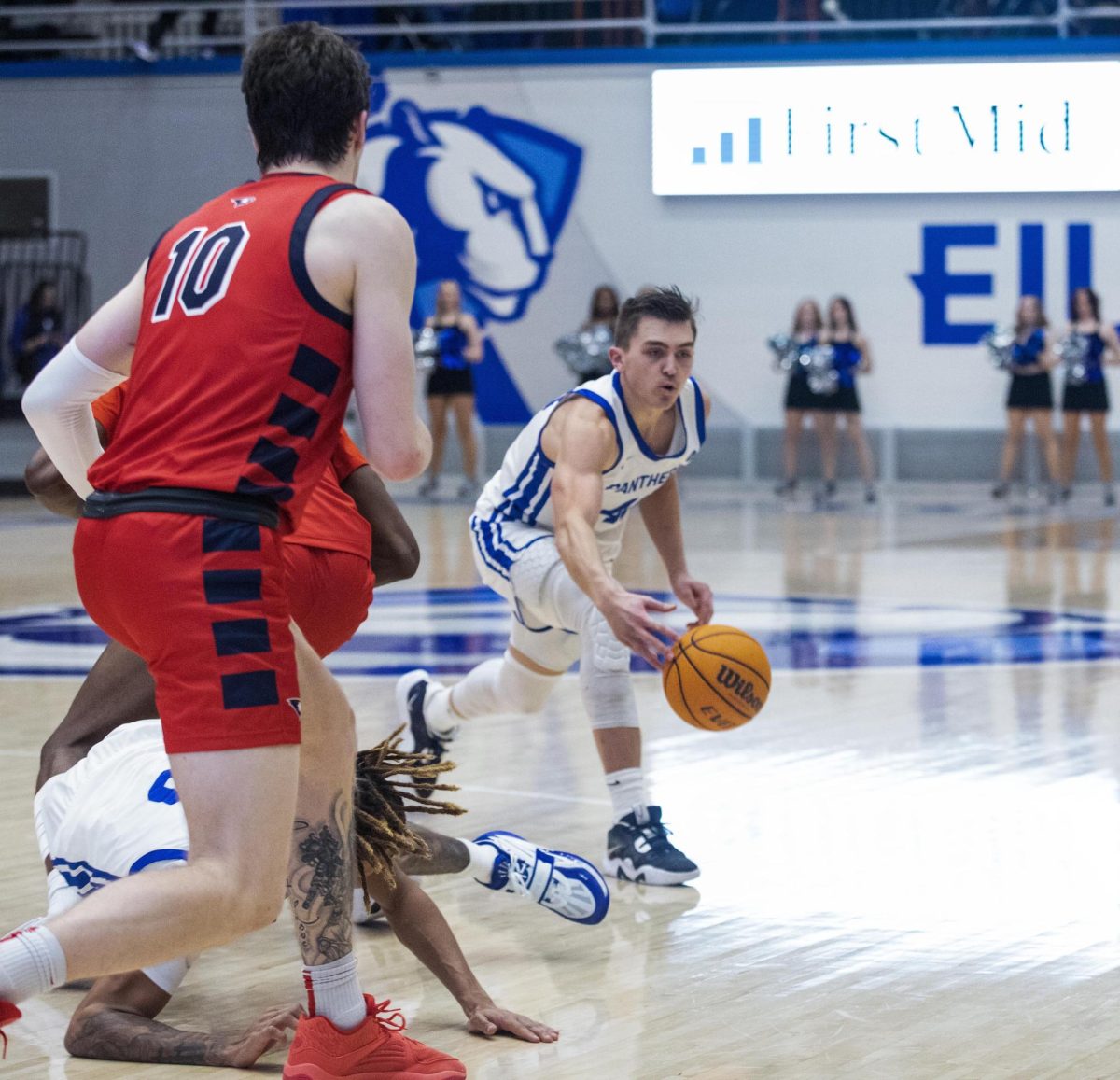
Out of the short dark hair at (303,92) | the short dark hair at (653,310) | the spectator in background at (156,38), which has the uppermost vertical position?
the spectator in background at (156,38)

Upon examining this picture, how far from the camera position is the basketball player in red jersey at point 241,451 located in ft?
8.45

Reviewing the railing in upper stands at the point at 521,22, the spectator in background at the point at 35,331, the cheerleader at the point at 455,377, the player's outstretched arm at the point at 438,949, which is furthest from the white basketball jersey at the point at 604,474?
the railing in upper stands at the point at 521,22

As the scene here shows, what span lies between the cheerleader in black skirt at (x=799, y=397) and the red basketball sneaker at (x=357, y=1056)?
14.2m

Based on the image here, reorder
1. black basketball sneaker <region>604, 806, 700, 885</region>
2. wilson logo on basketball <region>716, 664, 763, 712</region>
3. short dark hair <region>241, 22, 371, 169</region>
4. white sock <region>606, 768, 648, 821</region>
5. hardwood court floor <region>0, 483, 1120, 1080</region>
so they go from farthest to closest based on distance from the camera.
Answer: white sock <region>606, 768, 648, 821</region>, black basketball sneaker <region>604, 806, 700, 885</region>, wilson logo on basketball <region>716, 664, 763, 712</region>, hardwood court floor <region>0, 483, 1120, 1080</region>, short dark hair <region>241, 22, 371, 169</region>

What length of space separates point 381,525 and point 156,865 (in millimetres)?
911

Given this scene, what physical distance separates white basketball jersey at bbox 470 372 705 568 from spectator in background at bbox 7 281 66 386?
1257 cm

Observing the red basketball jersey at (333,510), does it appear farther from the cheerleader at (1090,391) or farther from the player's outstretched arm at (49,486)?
the cheerleader at (1090,391)

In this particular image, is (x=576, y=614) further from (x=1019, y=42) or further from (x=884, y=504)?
(x=1019, y=42)

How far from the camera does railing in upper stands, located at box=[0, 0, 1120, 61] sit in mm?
17688

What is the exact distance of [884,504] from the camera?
16234 mm

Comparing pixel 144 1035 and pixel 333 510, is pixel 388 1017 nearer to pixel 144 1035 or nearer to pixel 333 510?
pixel 144 1035

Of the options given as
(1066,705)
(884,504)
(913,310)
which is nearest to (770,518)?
(884,504)

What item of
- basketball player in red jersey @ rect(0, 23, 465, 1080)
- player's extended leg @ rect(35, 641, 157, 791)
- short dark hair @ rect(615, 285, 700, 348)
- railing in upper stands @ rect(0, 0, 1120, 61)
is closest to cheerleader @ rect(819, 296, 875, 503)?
railing in upper stands @ rect(0, 0, 1120, 61)

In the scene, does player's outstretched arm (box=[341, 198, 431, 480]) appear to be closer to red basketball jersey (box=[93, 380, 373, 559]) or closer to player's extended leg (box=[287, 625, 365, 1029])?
player's extended leg (box=[287, 625, 365, 1029])
